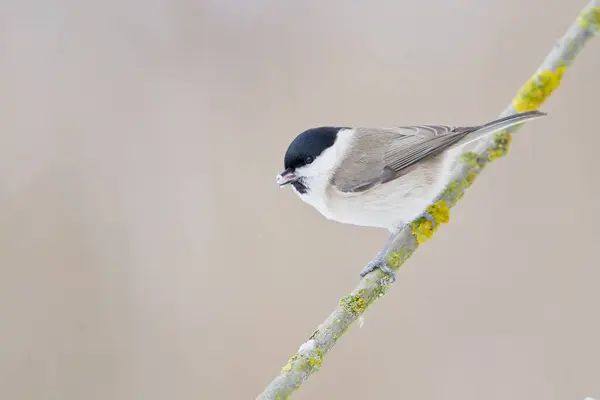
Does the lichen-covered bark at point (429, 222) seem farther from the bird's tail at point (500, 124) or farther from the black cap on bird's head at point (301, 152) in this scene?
the black cap on bird's head at point (301, 152)

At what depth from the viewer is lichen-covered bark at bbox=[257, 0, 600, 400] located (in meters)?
1.01

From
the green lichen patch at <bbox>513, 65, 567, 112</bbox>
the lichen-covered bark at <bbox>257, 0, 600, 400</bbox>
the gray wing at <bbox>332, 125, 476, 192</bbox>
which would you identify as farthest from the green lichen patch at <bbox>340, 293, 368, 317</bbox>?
the green lichen patch at <bbox>513, 65, 567, 112</bbox>

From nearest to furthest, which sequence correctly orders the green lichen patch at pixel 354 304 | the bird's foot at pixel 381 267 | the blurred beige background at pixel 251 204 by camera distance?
the green lichen patch at pixel 354 304 → the bird's foot at pixel 381 267 → the blurred beige background at pixel 251 204

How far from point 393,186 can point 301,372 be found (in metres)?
0.68

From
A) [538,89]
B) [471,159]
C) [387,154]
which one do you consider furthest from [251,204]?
[538,89]

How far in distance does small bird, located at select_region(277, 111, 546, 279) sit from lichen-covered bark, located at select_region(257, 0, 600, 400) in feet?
0.14

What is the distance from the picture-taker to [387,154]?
1.61m

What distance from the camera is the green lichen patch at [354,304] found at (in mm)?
1117

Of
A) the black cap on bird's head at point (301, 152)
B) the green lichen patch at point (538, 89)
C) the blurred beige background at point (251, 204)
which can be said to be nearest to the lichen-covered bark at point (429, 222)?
the green lichen patch at point (538, 89)

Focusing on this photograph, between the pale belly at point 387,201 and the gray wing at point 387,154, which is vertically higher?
the gray wing at point 387,154

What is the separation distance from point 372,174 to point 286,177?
0.86ft

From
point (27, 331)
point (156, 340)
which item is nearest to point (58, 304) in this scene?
point (27, 331)

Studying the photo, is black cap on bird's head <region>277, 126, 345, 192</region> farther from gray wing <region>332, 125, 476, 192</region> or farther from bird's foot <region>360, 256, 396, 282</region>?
bird's foot <region>360, 256, 396, 282</region>

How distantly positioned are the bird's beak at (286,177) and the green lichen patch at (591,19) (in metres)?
0.71
